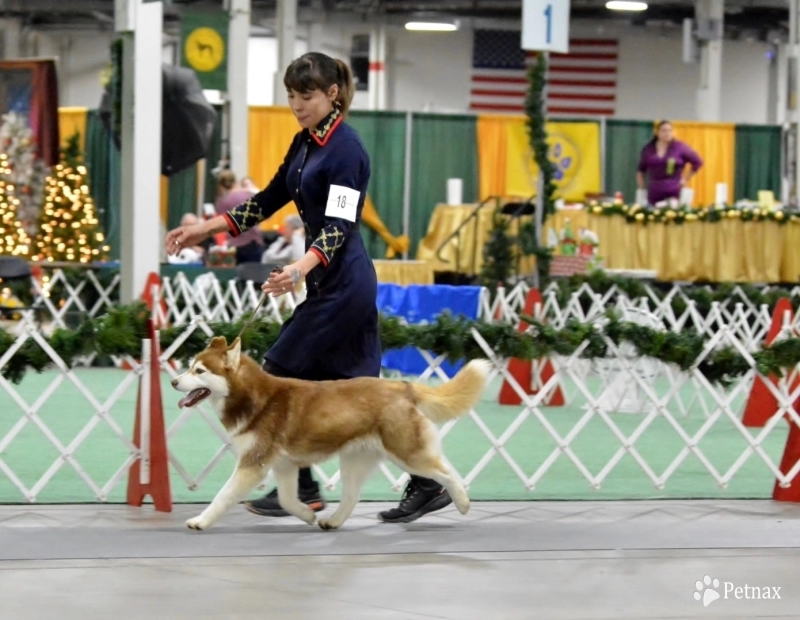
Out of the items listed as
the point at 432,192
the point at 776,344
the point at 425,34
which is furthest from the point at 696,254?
the point at 425,34

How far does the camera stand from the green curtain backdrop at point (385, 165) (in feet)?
58.7

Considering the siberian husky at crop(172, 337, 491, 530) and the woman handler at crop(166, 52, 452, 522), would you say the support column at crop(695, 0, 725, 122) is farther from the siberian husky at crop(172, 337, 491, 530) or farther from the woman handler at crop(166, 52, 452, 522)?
the siberian husky at crop(172, 337, 491, 530)

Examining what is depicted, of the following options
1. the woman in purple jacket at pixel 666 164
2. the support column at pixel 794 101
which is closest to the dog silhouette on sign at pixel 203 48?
the woman in purple jacket at pixel 666 164

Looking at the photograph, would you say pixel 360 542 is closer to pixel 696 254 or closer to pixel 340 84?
pixel 340 84

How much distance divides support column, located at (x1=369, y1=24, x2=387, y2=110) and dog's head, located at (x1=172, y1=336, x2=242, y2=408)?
2120 centimetres

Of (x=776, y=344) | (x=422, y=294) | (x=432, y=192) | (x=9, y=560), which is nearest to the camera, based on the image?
(x=9, y=560)

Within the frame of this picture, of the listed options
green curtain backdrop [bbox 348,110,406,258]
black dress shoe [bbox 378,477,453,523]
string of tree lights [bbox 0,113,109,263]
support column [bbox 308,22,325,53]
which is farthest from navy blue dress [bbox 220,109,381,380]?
support column [bbox 308,22,325,53]

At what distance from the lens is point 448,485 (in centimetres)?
481

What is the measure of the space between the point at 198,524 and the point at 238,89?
12224 mm

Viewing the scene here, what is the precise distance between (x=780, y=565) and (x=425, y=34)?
2245cm

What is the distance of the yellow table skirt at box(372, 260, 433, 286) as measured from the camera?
40.3ft

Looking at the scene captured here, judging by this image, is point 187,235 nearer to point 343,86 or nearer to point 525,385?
point 343,86

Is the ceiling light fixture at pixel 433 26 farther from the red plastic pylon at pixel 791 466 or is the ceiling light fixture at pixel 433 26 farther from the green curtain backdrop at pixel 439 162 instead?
the red plastic pylon at pixel 791 466

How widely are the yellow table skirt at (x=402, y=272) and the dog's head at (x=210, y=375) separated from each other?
7404mm
